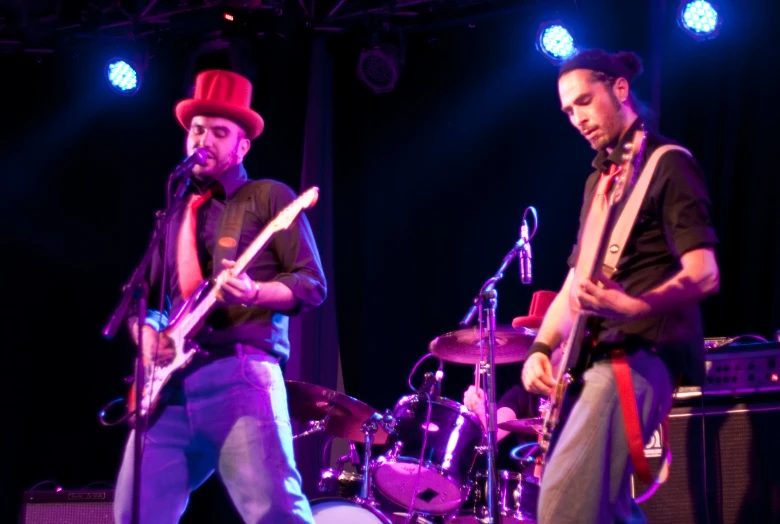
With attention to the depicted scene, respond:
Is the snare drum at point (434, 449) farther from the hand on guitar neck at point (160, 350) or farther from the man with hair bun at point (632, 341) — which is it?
the man with hair bun at point (632, 341)

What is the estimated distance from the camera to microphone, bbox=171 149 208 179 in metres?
3.21

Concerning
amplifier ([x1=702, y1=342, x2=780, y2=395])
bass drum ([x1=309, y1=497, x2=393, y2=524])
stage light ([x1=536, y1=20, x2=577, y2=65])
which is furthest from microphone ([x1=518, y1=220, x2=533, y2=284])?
stage light ([x1=536, y1=20, x2=577, y2=65])

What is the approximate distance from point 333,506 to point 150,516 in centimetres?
Answer: 206

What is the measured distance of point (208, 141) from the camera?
357cm

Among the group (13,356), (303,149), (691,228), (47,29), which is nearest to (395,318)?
(303,149)

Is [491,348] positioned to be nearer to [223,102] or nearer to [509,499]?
[509,499]

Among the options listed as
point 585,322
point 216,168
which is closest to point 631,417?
point 585,322

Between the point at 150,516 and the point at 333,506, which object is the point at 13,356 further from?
the point at 150,516

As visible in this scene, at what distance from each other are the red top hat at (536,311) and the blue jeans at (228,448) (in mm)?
2874

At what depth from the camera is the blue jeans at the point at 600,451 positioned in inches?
91.4

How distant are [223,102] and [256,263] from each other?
80 cm

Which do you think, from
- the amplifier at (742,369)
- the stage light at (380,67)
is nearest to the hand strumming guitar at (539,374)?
the amplifier at (742,369)

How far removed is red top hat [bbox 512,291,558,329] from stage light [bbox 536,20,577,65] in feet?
5.73

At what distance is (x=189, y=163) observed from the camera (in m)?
3.29
